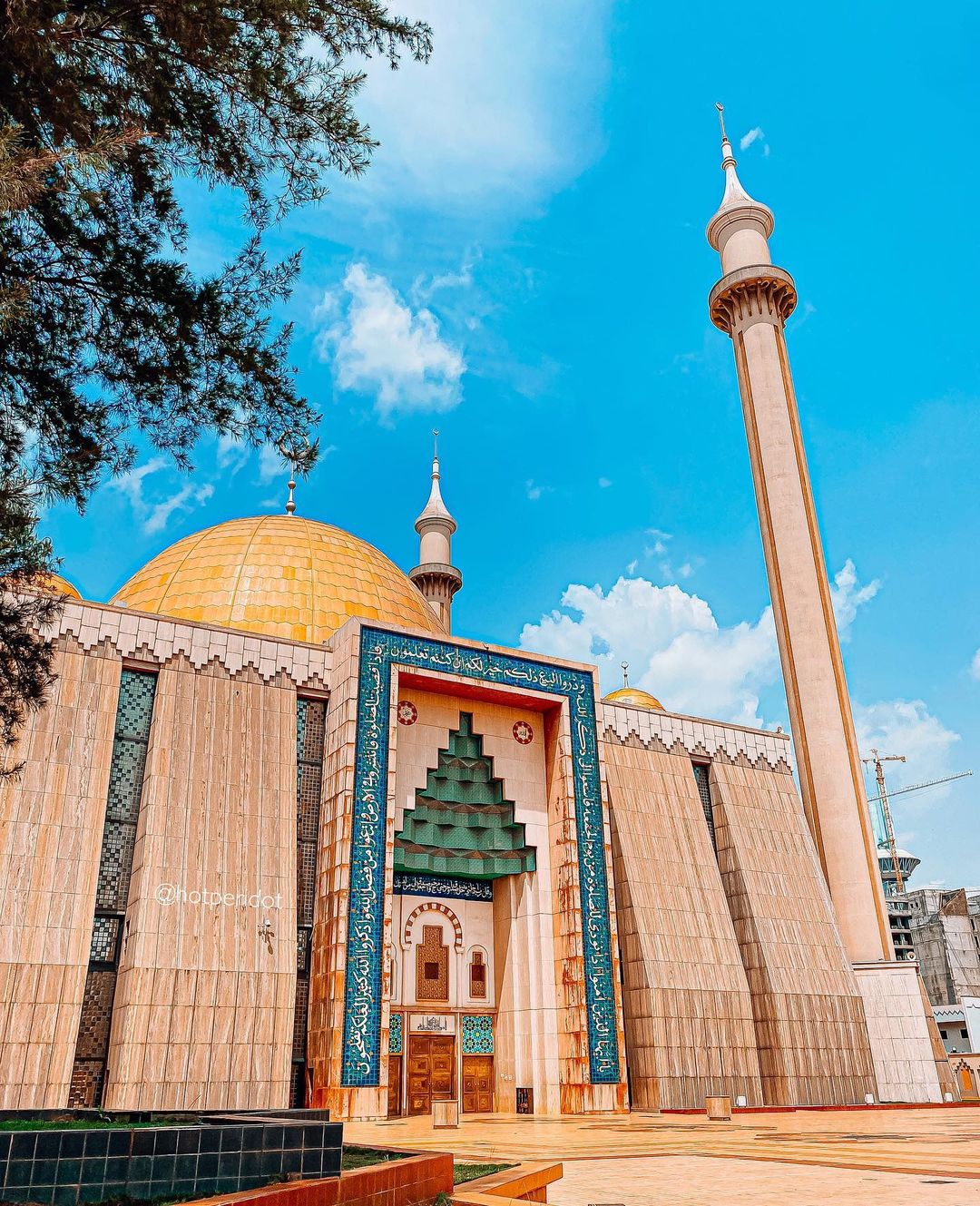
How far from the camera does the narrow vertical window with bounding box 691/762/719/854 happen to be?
22719 millimetres

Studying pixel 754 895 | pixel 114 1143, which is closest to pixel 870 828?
pixel 754 895

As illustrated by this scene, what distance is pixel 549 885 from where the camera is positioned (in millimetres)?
19766

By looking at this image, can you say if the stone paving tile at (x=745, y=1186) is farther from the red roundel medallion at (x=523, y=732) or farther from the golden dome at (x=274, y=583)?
the golden dome at (x=274, y=583)

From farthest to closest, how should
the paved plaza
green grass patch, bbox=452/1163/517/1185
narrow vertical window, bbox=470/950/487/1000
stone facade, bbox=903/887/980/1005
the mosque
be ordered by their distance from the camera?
stone facade, bbox=903/887/980/1005, narrow vertical window, bbox=470/950/487/1000, the mosque, green grass patch, bbox=452/1163/517/1185, the paved plaza

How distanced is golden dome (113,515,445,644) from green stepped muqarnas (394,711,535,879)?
4.27 m

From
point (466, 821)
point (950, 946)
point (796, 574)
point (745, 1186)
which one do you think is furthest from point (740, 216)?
point (950, 946)

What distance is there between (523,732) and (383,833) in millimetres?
4455

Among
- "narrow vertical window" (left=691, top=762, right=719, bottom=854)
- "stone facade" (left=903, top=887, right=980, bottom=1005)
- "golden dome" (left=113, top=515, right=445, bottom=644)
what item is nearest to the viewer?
"golden dome" (left=113, top=515, right=445, bottom=644)

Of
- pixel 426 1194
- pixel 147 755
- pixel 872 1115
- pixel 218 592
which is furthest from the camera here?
pixel 218 592

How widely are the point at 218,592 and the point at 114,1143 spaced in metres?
18.8

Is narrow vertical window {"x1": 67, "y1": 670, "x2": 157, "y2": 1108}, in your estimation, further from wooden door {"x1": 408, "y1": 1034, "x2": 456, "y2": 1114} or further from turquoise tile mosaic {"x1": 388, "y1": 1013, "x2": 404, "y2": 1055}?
wooden door {"x1": 408, "y1": 1034, "x2": 456, "y2": 1114}

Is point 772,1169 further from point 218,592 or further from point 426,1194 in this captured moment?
point 218,592

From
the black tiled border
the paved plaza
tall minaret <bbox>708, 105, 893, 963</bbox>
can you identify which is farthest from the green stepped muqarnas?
the black tiled border

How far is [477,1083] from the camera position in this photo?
19031mm
